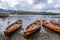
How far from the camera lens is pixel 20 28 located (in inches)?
69.1

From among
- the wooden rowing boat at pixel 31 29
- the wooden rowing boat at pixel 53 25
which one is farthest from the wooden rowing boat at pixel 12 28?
the wooden rowing boat at pixel 53 25

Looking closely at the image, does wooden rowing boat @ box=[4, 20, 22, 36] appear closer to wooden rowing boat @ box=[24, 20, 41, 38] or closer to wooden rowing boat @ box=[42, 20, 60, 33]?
wooden rowing boat @ box=[24, 20, 41, 38]

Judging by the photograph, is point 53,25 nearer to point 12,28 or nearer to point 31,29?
point 31,29

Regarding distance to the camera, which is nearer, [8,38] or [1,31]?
[8,38]

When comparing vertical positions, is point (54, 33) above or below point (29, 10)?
below

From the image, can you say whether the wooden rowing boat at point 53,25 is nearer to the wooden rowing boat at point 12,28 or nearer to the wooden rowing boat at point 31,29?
the wooden rowing boat at point 31,29

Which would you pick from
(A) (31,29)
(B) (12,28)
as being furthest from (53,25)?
(B) (12,28)

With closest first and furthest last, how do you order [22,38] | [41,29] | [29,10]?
[22,38]
[41,29]
[29,10]

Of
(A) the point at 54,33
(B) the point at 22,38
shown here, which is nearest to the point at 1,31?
(B) the point at 22,38

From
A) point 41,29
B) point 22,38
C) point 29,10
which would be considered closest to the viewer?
point 22,38

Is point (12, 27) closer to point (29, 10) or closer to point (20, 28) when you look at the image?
point (20, 28)

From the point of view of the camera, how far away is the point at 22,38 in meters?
1.60

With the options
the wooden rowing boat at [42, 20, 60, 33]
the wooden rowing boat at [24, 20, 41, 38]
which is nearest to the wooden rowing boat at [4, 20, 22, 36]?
the wooden rowing boat at [24, 20, 41, 38]

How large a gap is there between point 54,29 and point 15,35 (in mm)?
388
